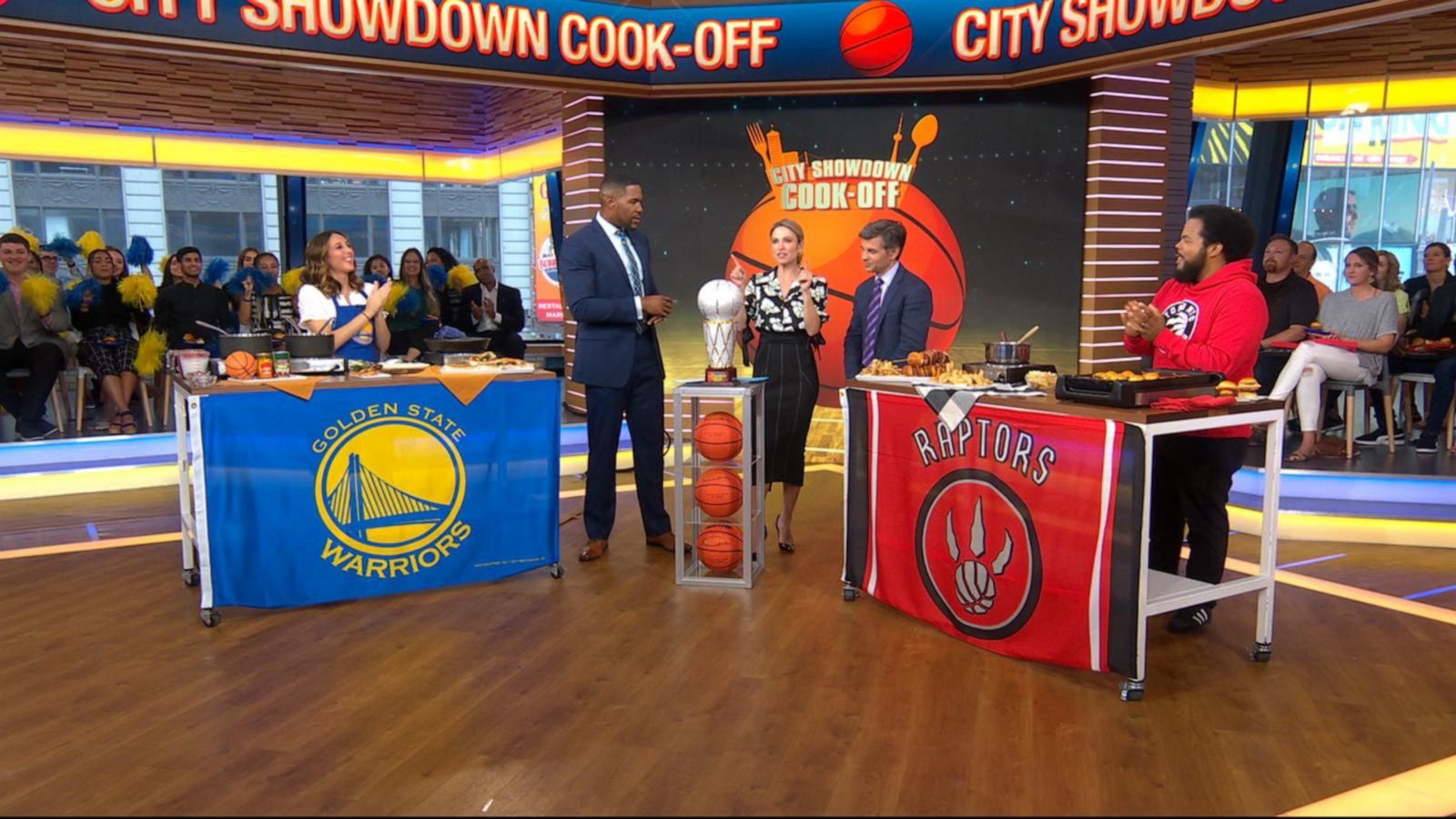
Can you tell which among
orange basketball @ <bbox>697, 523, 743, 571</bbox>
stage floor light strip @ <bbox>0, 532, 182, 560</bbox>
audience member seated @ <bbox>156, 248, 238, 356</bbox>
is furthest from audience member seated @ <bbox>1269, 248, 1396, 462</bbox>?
audience member seated @ <bbox>156, 248, 238, 356</bbox>

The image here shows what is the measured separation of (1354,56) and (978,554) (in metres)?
6.65

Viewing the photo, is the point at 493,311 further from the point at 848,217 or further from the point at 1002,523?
the point at 1002,523

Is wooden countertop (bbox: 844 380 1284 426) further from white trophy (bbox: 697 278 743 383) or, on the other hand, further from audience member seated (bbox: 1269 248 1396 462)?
audience member seated (bbox: 1269 248 1396 462)

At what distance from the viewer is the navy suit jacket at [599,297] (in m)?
4.32

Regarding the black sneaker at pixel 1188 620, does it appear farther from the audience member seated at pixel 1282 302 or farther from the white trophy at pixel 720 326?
the audience member seated at pixel 1282 302

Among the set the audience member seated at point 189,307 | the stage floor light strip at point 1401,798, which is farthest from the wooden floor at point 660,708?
the audience member seated at point 189,307

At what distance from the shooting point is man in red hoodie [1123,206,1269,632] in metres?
3.35

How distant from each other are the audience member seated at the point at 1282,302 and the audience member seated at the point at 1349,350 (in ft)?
0.61

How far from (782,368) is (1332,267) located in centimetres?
1234

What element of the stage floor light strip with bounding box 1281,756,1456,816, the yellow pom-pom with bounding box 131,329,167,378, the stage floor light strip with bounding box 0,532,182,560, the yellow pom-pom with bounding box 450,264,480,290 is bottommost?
the stage floor light strip with bounding box 1281,756,1456,816

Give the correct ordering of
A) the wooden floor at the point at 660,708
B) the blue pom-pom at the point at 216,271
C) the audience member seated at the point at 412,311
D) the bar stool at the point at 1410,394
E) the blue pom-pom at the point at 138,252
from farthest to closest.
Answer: the blue pom-pom at the point at 138,252
the blue pom-pom at the point at 216,271
the audience member seated at the point at 412,311
the bar stool at the point at 1410,394
the wooden floor at the point at 660,708

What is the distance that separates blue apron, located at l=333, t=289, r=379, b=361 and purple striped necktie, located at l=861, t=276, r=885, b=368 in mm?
2299

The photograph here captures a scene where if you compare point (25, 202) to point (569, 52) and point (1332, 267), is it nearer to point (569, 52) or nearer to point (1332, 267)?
point (569, 52)

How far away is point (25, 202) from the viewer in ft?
36.8
